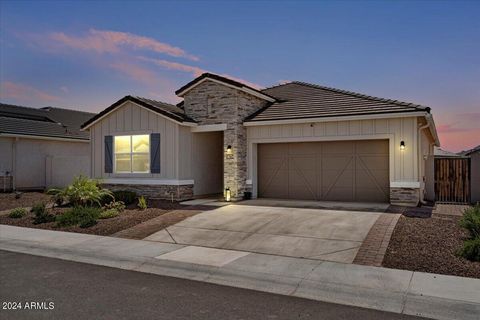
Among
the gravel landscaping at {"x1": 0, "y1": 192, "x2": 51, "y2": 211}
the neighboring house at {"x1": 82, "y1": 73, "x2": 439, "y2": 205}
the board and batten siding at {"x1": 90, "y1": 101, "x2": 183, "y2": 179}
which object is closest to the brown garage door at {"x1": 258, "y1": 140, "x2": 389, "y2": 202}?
the neighboring house at {"x1": 82, "y1": 73, "x2": 439, "y2": 205}

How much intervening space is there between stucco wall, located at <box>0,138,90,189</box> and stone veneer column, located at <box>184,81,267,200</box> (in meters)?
10.1

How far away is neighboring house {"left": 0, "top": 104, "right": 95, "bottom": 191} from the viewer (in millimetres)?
22109

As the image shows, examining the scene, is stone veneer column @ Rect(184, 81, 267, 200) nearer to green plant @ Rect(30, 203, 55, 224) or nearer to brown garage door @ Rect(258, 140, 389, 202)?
brown garage door @ Rect(258, 140, 389, 202)

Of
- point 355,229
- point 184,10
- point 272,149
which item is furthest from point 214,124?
point 355,229

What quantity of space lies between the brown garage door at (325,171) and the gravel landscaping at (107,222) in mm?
5158

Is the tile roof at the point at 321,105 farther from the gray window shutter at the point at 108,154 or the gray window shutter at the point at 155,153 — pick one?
the gray window shutter at the point at 108,154

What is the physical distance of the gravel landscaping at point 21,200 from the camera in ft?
55.6

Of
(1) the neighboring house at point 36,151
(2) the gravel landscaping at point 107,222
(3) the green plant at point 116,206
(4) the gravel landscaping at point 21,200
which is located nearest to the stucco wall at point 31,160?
(1) the neighboring house at point 36,151

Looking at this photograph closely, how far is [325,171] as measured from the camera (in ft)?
50.3

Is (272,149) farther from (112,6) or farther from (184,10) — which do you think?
(112,6)

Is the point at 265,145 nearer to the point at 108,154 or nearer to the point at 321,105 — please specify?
the point at 321,105

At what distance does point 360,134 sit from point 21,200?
15737mm

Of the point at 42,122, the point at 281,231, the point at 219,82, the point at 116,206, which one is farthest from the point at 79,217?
the point at 42,122

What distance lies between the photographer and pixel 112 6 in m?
14.6
